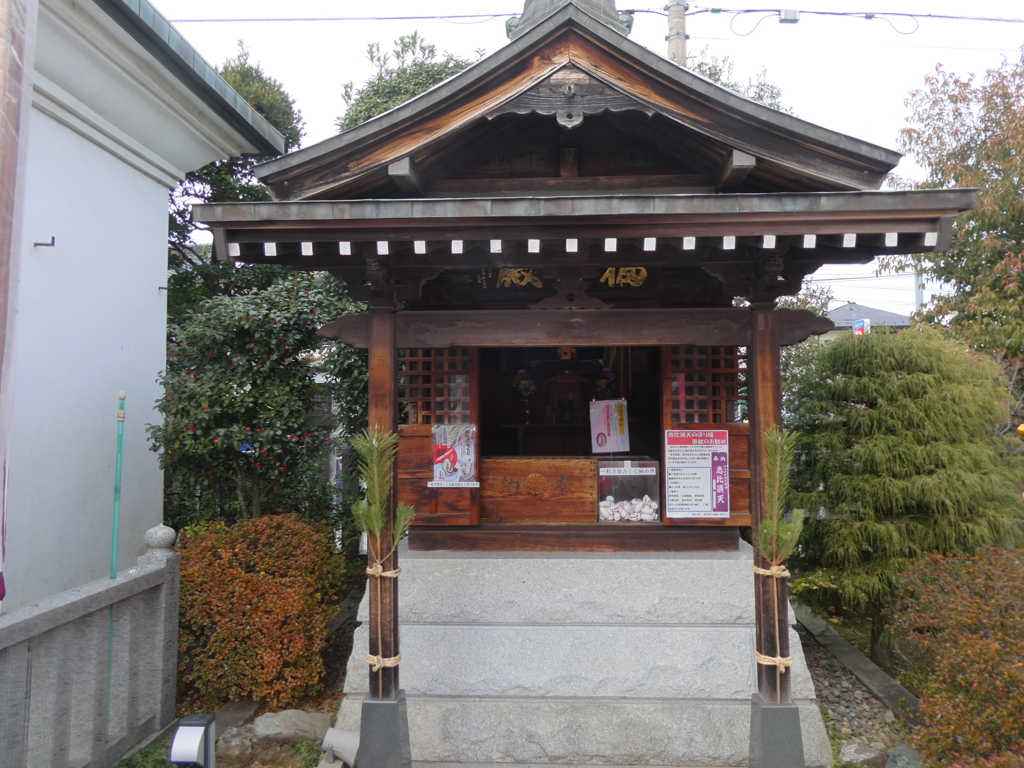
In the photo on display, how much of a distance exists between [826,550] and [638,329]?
3129 millimetres

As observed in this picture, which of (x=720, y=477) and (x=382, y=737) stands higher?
(x=720, y=477)

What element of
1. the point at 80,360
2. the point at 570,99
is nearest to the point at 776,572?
the point at 570,99

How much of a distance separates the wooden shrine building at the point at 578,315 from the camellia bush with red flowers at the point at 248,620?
0.65m

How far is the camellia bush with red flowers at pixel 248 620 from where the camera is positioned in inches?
195

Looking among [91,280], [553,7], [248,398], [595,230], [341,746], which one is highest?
[553,7]

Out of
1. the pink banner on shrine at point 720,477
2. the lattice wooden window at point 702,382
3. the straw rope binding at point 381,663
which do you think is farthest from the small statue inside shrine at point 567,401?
the straw rope binding at point 381,663

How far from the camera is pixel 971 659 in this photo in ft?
12.4

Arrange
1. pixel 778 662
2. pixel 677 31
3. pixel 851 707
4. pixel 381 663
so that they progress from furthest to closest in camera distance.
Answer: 1. pixel 677 31
2. pixel 851 707
3. pixel 381 663
4. pixel 778 662

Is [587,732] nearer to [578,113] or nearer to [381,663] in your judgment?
[381,663]

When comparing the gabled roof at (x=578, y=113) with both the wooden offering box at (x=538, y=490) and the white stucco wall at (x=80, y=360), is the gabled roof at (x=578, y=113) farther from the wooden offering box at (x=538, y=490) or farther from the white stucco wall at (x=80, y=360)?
the wooden offering box at (x=538, y=490)

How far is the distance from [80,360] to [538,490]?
182 inches

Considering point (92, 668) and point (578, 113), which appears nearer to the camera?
point (92, 668)

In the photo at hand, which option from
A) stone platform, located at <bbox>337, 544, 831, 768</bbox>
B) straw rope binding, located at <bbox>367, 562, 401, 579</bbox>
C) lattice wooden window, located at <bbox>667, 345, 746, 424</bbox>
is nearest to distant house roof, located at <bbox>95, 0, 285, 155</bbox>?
straw rope binding, located at <bbox>367, 562, 401, 579</bbox>

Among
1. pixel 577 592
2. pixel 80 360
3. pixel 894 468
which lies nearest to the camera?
pixel 577 592
